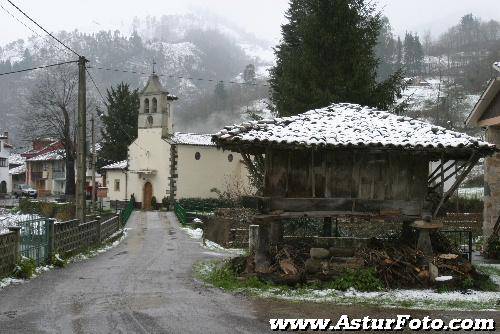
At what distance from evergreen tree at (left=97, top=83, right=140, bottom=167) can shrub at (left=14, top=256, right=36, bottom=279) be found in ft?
A: 141

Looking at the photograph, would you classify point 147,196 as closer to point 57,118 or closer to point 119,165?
point 119,165

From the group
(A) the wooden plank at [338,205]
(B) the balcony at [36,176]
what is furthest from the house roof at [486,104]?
(B) the balcony at [36,176]

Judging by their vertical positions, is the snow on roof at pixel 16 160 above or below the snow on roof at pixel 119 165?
above

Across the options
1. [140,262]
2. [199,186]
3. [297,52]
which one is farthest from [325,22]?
[199,186]

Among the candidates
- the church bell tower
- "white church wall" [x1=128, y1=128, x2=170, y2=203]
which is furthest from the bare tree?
the church bell tower

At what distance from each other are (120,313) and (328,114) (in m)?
7.26

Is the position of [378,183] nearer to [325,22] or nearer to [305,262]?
[305,262]

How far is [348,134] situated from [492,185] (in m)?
8.44

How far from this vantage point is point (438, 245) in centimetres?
1272

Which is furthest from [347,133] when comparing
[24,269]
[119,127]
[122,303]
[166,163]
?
[119,127]

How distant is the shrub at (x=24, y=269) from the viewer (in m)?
12.6

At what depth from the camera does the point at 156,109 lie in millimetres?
49219

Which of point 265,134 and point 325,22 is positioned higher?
point 325,22

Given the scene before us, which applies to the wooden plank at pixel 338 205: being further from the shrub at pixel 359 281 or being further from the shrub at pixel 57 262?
the shrub at pixel 57 262
